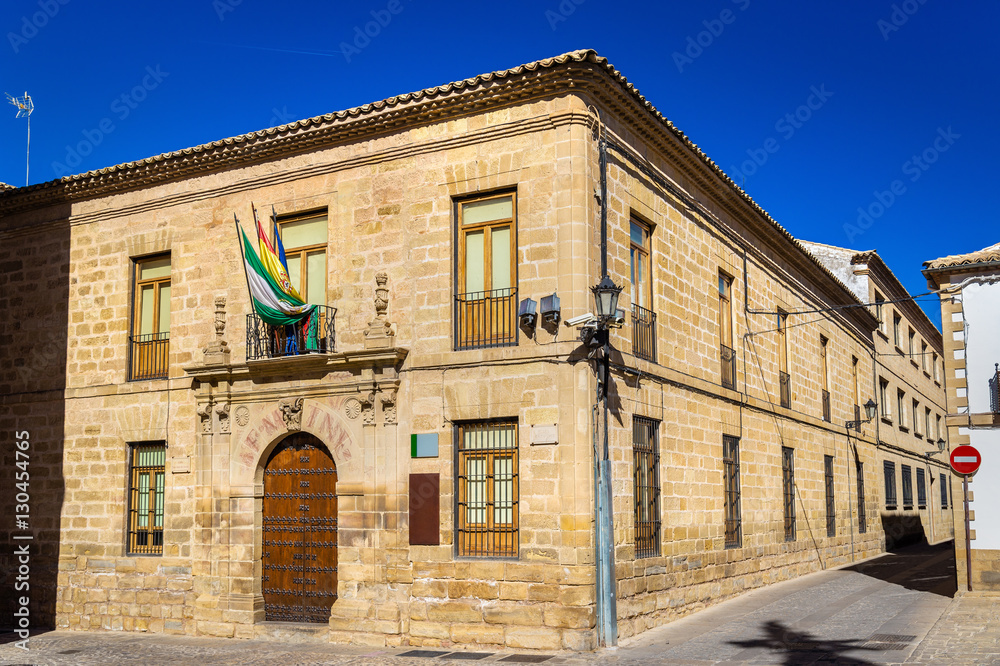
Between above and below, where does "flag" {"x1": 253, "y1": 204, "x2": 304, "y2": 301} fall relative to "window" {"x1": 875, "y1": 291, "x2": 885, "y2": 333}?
below

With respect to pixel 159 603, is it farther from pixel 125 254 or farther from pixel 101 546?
pixel 125 254

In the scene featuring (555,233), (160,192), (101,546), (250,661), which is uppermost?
(160,192)

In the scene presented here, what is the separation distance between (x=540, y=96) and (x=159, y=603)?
846cm

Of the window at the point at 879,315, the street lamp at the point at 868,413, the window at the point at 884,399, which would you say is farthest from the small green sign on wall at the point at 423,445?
the window at the point at 879,315

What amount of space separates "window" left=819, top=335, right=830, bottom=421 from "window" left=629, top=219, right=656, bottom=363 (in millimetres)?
9085

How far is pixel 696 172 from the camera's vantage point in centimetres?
1438

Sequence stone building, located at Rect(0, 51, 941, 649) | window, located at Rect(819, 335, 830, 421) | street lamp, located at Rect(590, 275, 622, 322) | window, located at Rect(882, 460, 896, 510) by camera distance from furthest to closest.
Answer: window, located at Rect(882, 460, 896, 510), window, located at Rect(819, 335, 830, 421), stone building, located at Rect(0, 51, 941, 649), street lamp, located at Rect(590, 275, 622, 322)

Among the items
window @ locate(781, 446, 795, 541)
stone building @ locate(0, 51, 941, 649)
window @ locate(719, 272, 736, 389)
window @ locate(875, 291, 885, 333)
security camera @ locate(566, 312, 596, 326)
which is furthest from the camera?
window @ locate(875, 291, 885, 333)

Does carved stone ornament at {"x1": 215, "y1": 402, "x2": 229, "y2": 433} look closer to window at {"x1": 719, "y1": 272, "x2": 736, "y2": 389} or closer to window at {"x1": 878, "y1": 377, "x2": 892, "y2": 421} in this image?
window at {"x1": 719, "y1": 272, "x2": 736, "y2": 389}

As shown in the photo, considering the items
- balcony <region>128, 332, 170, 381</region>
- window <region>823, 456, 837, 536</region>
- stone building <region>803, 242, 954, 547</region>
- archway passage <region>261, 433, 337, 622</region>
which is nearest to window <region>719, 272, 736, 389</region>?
window <region>823, 456, 837, 536</region>

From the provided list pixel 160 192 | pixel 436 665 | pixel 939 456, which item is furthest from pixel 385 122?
pixel 939 456

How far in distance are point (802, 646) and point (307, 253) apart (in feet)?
25.5

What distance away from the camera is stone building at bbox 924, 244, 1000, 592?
45.1 ft

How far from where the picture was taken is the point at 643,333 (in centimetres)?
1255
